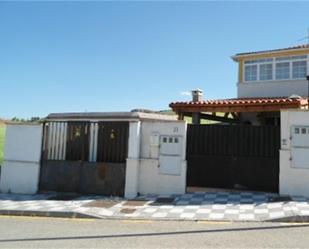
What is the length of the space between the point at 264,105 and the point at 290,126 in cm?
262

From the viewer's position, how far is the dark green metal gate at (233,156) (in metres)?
11.8

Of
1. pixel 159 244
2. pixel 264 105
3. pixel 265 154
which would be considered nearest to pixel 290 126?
pixel 265 154

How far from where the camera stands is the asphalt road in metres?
6.86

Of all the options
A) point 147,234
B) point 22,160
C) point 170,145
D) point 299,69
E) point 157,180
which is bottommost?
point 147,234

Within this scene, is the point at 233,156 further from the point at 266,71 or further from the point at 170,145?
the point at 266,71

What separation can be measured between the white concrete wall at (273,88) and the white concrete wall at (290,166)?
6.19 meters

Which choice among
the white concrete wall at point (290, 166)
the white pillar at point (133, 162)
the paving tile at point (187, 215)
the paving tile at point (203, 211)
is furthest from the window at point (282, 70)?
the paving tile at point (187, 215)

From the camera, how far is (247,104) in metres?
14.2

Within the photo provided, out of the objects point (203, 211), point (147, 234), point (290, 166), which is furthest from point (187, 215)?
point (290, 166)

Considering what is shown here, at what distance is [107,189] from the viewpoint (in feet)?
41.1

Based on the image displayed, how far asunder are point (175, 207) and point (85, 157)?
13.1 ft

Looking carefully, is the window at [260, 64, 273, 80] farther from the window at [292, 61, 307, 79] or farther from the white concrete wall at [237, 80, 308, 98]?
the window at [292, 61, 307, 79]

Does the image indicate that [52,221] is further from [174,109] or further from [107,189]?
[174,109]

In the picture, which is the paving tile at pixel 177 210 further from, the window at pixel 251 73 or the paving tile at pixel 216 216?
the window at pixel 251 73
